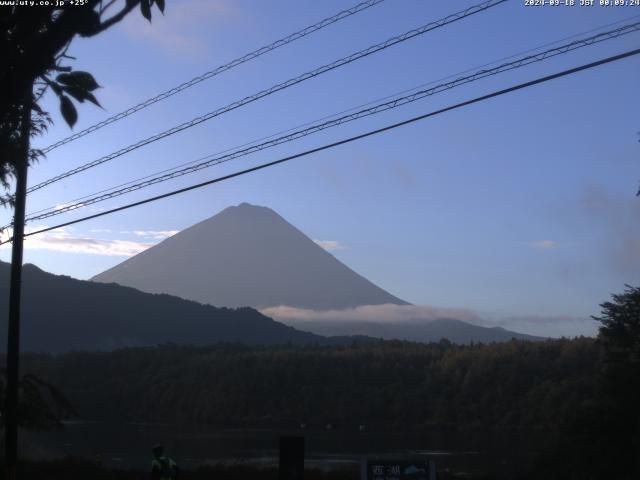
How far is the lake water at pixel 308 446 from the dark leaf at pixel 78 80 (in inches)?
1086

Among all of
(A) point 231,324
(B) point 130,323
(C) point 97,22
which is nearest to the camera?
(C) point 97,22

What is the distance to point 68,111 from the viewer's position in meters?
8.63

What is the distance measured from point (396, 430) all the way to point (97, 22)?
247 ft

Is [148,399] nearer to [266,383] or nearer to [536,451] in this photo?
[266,383]

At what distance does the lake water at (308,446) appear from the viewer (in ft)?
131

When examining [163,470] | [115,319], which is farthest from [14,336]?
[115,319]

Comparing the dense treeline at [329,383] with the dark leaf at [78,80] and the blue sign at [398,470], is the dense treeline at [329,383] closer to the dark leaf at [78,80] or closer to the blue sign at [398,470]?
the blue sign at [398,470]

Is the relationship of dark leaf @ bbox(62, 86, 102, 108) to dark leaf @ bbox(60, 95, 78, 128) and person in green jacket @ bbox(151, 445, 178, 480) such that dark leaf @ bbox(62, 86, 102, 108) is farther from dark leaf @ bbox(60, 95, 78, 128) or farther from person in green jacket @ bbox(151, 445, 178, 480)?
person in green jacket @ bbox(151, 445, 178, 480)

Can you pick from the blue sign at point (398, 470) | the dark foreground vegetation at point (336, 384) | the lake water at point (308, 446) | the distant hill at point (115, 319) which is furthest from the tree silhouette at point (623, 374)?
the distant hill at point (115, 319)

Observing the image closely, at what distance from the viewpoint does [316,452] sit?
5209 centimetres

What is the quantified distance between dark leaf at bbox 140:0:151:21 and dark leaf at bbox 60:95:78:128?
1301 mm

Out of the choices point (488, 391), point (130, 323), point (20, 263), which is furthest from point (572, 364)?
point (130, 323)

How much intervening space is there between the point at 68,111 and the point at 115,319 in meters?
169

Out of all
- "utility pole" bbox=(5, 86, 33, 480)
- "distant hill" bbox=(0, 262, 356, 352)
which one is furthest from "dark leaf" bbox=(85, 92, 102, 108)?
"distant hill" bbox=(0, 262, 356, 352)
